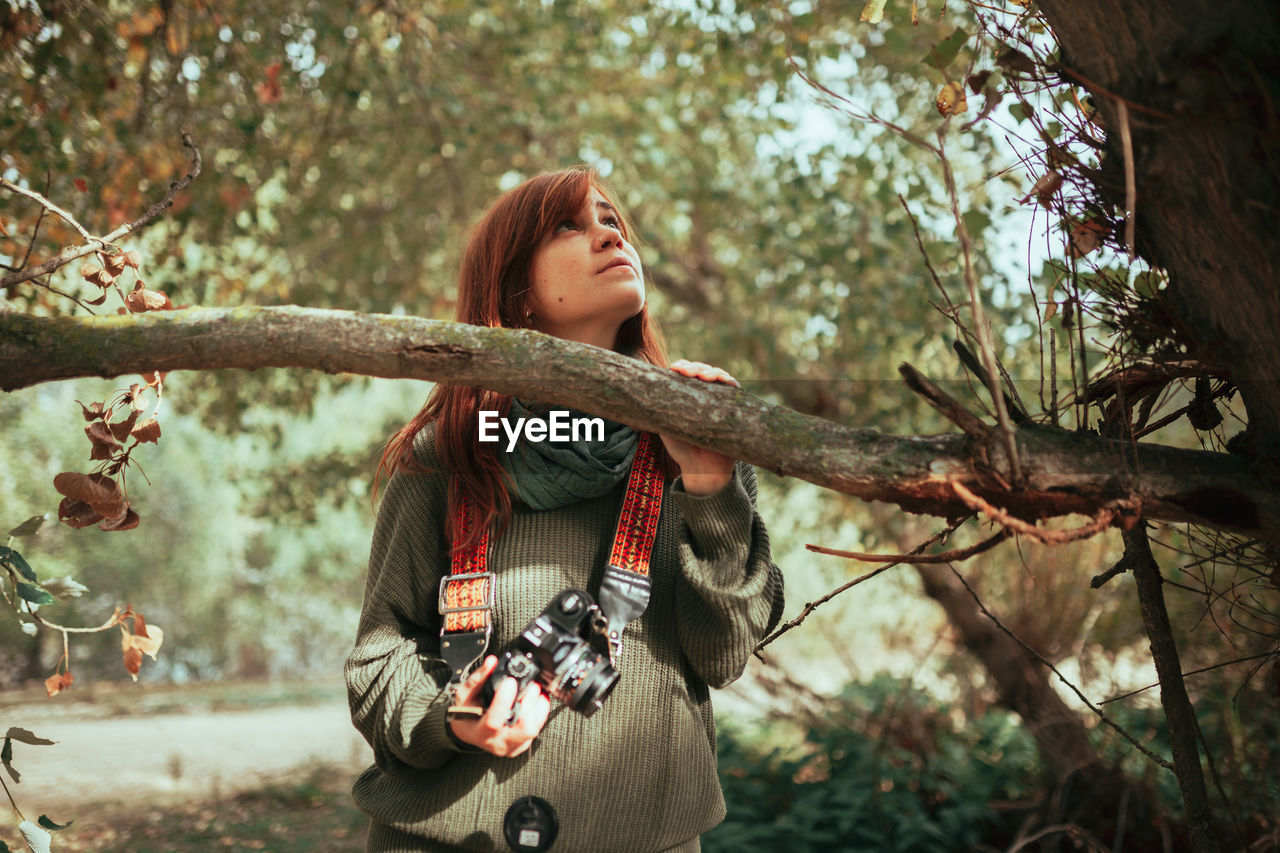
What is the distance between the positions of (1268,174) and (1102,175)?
0.24 m

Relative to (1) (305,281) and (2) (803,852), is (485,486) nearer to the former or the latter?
(2) (803,852)

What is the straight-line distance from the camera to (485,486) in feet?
5.40

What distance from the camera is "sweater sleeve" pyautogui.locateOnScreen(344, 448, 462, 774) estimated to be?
1.48 metres

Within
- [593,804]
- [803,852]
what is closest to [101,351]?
[593,804]

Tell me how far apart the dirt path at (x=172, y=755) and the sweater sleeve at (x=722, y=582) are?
170 inches

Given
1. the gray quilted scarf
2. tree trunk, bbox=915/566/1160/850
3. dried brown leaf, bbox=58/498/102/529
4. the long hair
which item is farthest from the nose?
tree trunk, bbox=915/566/1160/850

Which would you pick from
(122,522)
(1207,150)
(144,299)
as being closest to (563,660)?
(122,522)

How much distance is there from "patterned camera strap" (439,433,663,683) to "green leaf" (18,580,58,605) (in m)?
0.68

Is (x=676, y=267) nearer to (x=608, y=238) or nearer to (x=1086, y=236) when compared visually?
(x=608, y=238)

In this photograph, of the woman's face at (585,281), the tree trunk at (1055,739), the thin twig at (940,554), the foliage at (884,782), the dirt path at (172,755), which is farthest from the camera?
the dirt path at (172,755)

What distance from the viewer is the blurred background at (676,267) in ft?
12.5

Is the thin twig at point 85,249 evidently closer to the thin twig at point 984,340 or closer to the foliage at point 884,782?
the thin twig at point 984,340

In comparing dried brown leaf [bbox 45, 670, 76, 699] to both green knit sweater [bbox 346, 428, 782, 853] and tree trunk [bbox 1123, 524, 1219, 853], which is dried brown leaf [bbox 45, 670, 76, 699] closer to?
green knit sweater [bbox 346, 428, 782, 853]

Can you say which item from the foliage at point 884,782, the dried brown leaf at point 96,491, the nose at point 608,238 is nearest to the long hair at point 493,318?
the nose at point 608,238
